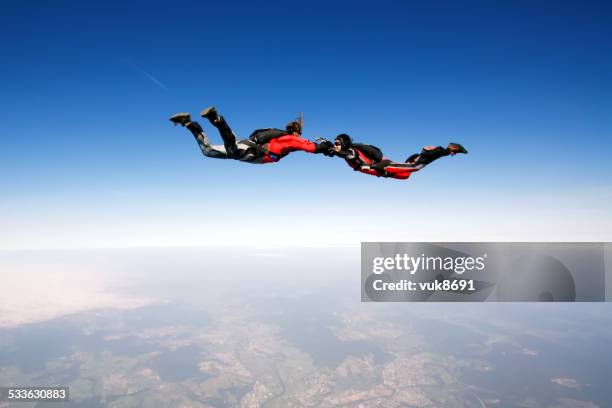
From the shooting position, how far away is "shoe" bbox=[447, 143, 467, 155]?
17.4 feet

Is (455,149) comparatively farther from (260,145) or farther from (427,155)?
(260,145)

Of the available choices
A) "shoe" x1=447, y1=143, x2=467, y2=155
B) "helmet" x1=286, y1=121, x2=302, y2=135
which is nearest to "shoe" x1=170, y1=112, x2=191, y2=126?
"helmet" x1=286, y1=121, x2=302, y2=135

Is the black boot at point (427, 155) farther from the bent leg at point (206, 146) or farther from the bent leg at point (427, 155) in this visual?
the bent leg at point (206, 146)

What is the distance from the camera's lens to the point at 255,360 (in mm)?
136625

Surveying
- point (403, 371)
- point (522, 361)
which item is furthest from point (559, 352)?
point (403, 371)

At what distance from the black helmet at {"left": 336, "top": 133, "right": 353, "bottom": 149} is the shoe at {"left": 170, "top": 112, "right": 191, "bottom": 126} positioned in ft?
7.57

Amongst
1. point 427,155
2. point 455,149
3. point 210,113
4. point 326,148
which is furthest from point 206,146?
point 455,149

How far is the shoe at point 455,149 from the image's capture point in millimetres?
5297

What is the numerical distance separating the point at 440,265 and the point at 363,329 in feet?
634

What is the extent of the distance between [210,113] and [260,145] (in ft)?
3.02

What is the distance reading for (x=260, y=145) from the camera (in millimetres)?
4750

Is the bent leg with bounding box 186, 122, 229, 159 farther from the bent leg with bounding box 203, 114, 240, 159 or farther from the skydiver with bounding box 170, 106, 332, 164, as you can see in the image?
the bent leg with bounding box 203, 114, 240, 159

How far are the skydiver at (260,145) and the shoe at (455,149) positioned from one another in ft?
7.18

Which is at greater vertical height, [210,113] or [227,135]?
[210,113]
